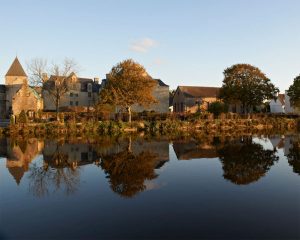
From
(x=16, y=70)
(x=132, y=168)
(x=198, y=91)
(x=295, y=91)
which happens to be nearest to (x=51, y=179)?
(x=132, y=168)

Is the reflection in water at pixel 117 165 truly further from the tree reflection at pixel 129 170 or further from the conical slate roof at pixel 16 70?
the conical slate roof at pixel 16 70

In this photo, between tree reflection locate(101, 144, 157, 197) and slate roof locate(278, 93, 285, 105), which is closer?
tree reflection locate(101, 144, 157, 197)

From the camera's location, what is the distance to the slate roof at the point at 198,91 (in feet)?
216

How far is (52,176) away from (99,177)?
8.14ft

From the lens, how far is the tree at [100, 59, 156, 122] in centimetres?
4222

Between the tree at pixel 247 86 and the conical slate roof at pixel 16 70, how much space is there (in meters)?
54.2

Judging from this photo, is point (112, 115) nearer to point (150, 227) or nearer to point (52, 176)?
point (52, 176)

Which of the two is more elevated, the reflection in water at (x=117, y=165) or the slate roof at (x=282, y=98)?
the slate roof at (x=282, y=98)

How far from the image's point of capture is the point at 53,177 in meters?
13.7

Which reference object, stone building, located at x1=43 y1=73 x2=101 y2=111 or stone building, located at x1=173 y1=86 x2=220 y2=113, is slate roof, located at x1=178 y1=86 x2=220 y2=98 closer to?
stone building, located at x1=173 y1=86 x2=220 y2=113

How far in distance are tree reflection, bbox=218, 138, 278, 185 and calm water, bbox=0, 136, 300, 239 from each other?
0.05m

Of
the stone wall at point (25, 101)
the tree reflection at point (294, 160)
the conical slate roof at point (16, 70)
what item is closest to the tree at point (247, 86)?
the tree reflection at point (294, 160)

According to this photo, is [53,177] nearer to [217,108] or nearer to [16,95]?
[217,108]

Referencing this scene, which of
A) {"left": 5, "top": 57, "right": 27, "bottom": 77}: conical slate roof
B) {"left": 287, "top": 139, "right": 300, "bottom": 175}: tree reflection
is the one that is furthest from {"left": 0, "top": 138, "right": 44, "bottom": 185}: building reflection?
{"left": 5, "top": 57, "right": 27, "bottom": 77}: conical slate roof
